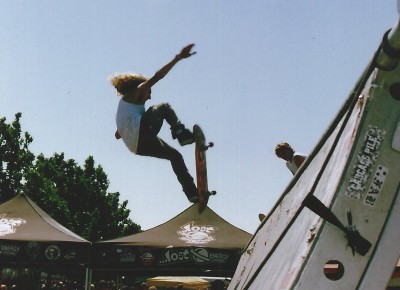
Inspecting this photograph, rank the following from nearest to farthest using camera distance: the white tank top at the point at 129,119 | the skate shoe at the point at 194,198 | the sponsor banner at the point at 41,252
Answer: the white tank top at the point at 129,119 < the skate shoe at the point at 194,198 < the sponsor banner at the point at 41,252

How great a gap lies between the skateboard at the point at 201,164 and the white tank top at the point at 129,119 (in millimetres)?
508

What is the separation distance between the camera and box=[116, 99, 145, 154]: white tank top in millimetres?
3975

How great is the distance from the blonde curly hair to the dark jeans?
0.26m

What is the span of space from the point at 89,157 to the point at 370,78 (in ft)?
142

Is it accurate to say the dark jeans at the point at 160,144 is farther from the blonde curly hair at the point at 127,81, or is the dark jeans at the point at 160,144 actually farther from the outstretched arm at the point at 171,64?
the outstretched arm at the point at 171,64

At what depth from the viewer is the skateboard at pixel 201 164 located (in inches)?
163

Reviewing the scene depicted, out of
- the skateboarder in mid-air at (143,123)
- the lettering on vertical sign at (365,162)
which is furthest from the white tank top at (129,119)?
the lettering on vertical sign at (365,162)

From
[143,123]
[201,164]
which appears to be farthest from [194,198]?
[143,123]

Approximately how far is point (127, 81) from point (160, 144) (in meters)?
0.62

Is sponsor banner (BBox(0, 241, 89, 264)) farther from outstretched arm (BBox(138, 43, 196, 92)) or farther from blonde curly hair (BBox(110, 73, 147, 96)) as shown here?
outstretched arm (BBox(138, 43, 196, 92))

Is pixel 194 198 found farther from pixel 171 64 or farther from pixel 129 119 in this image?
pixel 171 64

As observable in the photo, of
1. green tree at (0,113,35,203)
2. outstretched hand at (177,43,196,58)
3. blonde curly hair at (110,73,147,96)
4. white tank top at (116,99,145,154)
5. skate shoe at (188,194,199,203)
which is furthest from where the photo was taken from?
green tree at (0,113,35,203)

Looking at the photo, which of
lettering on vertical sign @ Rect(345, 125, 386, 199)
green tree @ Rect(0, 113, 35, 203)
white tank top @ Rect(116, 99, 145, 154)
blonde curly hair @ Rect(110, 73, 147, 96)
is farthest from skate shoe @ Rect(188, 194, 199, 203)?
green tree @ Rect(0, 113, 35, 203)

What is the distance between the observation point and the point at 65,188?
40.4 m
